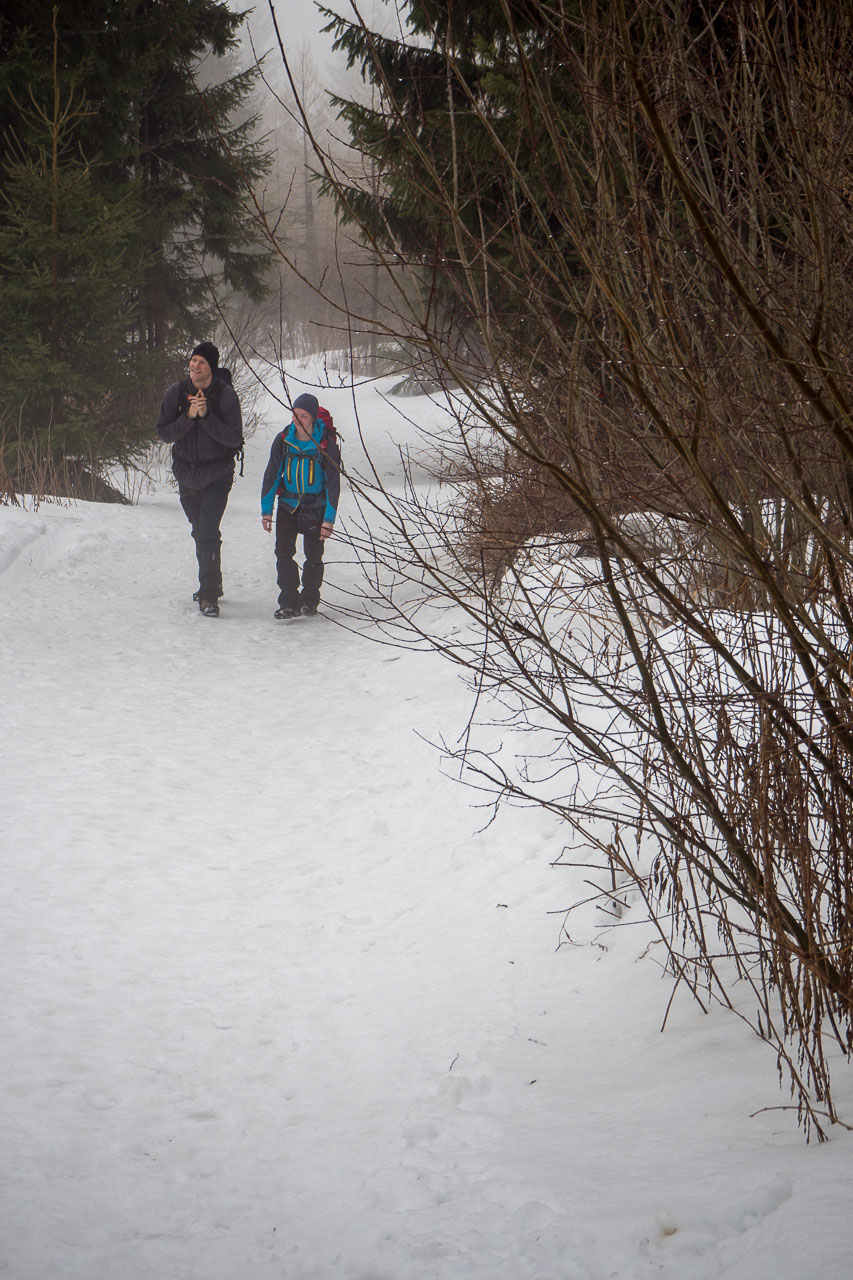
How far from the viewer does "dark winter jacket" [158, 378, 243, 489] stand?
760 cm

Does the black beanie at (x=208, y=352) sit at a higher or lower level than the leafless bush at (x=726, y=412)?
higher

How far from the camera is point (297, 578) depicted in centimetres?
808

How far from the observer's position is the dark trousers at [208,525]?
7750 mm

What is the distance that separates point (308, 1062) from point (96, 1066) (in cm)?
60

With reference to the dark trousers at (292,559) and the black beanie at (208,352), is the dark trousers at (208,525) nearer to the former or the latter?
the dark trousers at (292,559)

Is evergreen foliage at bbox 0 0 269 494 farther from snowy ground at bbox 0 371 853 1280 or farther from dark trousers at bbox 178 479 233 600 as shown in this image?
snowy ground at bbox 0 371 853 1280

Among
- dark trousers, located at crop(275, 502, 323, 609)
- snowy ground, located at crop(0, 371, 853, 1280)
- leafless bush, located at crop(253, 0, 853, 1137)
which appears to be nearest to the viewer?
leafless bush, located at crop(253, 0, 853, 1137)

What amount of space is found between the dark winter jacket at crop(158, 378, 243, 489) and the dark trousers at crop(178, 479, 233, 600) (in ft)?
0.29

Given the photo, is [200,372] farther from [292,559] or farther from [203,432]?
[292,559]

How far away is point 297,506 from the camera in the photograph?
7773 mm

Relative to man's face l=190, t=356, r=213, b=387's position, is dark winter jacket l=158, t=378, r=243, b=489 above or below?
below

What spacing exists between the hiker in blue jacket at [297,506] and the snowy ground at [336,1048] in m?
2.51

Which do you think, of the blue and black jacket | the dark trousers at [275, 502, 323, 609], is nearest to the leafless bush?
the blue and black jacket

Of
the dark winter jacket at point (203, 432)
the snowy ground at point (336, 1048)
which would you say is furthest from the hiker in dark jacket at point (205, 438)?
the snowy ground at point (336, 1048)
